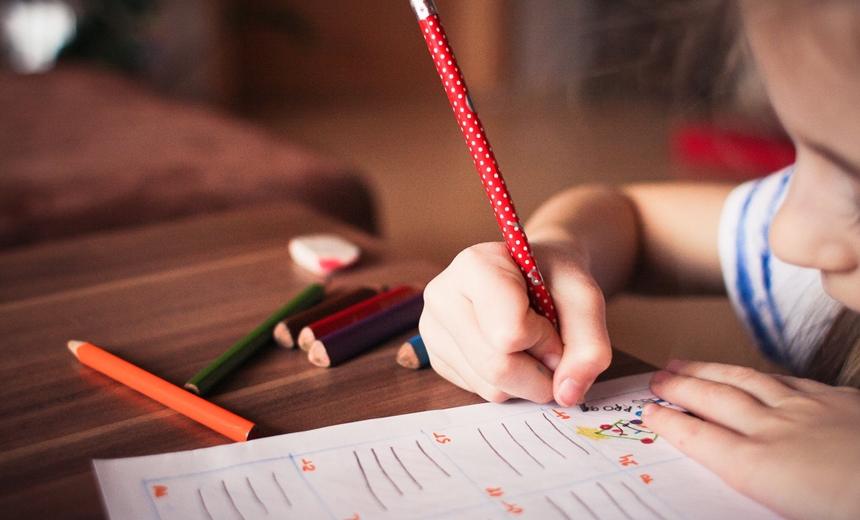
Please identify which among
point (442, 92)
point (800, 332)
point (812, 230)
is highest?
point (442, 92)

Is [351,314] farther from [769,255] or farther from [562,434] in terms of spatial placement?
[769,255]

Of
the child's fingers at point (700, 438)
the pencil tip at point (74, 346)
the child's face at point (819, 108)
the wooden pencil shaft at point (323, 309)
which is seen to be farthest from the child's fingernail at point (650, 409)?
the pencil tip at point (74, 346)

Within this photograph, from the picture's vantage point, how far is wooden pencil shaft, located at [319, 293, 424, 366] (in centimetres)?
44

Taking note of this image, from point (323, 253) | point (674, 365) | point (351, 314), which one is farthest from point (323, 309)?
point (674, 365)

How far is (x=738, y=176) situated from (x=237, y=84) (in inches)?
133

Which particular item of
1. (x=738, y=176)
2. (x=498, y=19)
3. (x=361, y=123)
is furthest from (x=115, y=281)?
(x=498, y=19)

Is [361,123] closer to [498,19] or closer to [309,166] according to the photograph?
[498,19]

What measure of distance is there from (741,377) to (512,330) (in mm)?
141

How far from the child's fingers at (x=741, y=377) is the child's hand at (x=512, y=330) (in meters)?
0.08

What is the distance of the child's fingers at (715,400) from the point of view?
1.17ft

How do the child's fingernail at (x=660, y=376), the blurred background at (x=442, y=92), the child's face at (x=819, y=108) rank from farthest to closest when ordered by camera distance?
the blurred background at (x=442, y=92) → the child's fingernail at (x=660, y=376) → the child's face at (x=819, y=108)

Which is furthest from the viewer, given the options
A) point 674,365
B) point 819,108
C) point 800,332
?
point 800,332

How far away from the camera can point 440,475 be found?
13.3 inches

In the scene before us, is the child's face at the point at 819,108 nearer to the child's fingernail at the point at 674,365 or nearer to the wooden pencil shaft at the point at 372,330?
the child's fingernail at the point at 674,365
